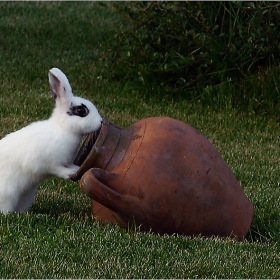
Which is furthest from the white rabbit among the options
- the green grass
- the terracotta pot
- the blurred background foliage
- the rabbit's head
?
the blurred background foliage

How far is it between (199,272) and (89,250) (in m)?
0.58

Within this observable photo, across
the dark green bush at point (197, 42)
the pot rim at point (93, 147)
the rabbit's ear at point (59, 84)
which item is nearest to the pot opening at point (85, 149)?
the pot rim at point (93, 147)

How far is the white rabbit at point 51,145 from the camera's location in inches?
148

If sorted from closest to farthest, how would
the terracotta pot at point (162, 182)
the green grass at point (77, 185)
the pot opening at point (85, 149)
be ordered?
the green grass at point (77, 185)
the terracotta pot at point (162, 182)
the pot opening at point (85, 149)

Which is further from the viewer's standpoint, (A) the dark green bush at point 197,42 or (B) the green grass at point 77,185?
(A) the dark green bush at point 197,42

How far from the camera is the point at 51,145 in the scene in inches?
148

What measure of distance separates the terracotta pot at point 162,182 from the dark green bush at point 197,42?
3.15 m

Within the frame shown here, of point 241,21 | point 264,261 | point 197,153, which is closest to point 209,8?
point 241,21

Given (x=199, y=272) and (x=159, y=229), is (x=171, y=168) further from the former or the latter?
(x=199, y=272)

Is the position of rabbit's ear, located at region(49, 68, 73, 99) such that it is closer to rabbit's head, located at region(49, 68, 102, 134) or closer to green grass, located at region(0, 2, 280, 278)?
rabbit's head, located at region(49, 68, 102, 134)

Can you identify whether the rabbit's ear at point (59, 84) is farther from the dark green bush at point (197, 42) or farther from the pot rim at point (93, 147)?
the dark green bush at point (197, 42)

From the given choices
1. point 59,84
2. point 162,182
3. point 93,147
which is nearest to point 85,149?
point 93,147

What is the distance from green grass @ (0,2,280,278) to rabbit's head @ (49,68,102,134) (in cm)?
57

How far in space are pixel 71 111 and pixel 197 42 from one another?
3.36m
